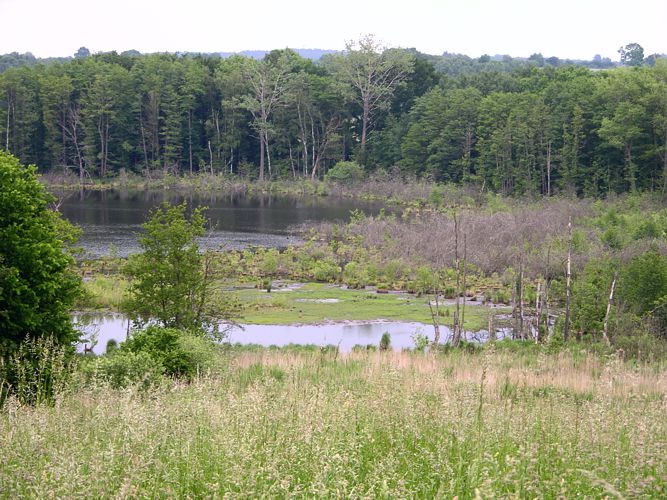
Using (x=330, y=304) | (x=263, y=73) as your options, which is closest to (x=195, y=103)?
(x=263, y=73)

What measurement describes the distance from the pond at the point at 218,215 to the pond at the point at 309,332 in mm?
7962

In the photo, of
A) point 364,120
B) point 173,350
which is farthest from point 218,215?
point 173,350

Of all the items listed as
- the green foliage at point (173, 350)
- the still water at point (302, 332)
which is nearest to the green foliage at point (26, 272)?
the green foliage at point (173, 350)

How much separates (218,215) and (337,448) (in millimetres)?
50579

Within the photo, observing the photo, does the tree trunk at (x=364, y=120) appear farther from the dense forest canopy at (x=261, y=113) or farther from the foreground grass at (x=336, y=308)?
the foreground grass at (x=336, y=308)

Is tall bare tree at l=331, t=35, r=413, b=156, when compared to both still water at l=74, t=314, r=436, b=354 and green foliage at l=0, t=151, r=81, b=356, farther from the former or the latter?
green foliage at l=0, t=151, r=81, b=356

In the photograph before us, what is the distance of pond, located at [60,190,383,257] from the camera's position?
4238 centimetres

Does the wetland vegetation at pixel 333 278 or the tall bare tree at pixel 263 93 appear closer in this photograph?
the wetland vegetation at pixel 333 278

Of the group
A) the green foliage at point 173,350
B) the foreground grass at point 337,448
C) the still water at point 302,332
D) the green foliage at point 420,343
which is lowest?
the still water at point 302,332

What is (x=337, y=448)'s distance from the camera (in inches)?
224

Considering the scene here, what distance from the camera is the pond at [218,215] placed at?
42375mm

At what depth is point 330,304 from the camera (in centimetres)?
3003

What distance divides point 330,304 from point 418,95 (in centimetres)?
→ 5462

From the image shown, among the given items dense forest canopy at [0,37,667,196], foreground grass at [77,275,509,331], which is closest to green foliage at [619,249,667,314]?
foreground grass at [77,275,509,331]
